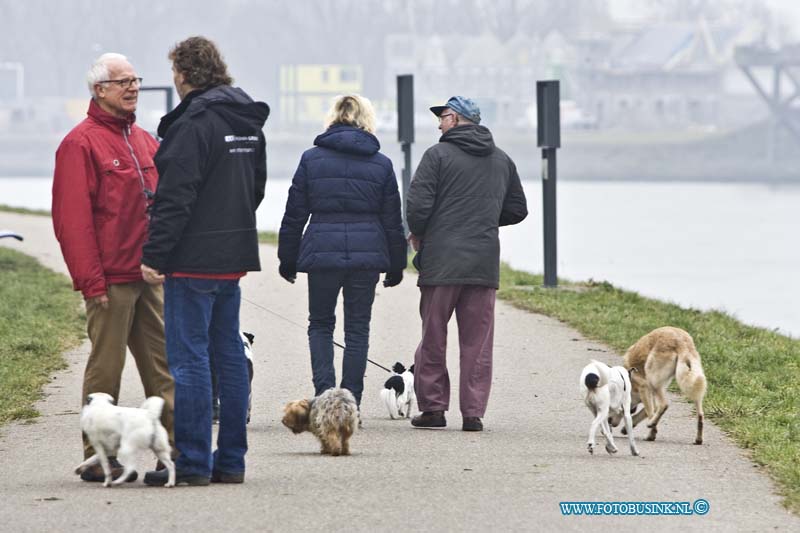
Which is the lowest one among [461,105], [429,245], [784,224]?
[784,224]

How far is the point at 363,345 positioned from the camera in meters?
7.95

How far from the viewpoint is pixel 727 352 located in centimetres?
1109

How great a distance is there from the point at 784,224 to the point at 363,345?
51531 mm

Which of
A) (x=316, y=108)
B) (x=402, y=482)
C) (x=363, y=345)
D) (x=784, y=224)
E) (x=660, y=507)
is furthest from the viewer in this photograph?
(x=316, y=108)

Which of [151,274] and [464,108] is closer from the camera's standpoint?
[151,274]

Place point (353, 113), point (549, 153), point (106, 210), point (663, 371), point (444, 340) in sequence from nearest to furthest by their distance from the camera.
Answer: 1. point (106, 210)
2. point (663, 371)
3. point (353, 113)
4. point (444, 340)
5. point (549, 153)

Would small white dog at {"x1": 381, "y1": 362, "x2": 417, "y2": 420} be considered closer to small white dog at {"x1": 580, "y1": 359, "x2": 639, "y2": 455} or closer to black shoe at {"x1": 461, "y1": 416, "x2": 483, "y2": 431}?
black shoe at {"x1": 461, "y1": 416, "x2": 483, "y2": 431}

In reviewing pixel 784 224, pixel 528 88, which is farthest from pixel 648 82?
pixel 784 224

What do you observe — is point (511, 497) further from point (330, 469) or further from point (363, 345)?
point (363, 345)

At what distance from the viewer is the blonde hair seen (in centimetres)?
771

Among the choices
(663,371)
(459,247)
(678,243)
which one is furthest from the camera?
(678,243)

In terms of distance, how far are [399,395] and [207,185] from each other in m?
2.58

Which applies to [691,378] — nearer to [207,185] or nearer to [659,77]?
[207,185]

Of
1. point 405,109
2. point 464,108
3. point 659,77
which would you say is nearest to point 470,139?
point 464,108
